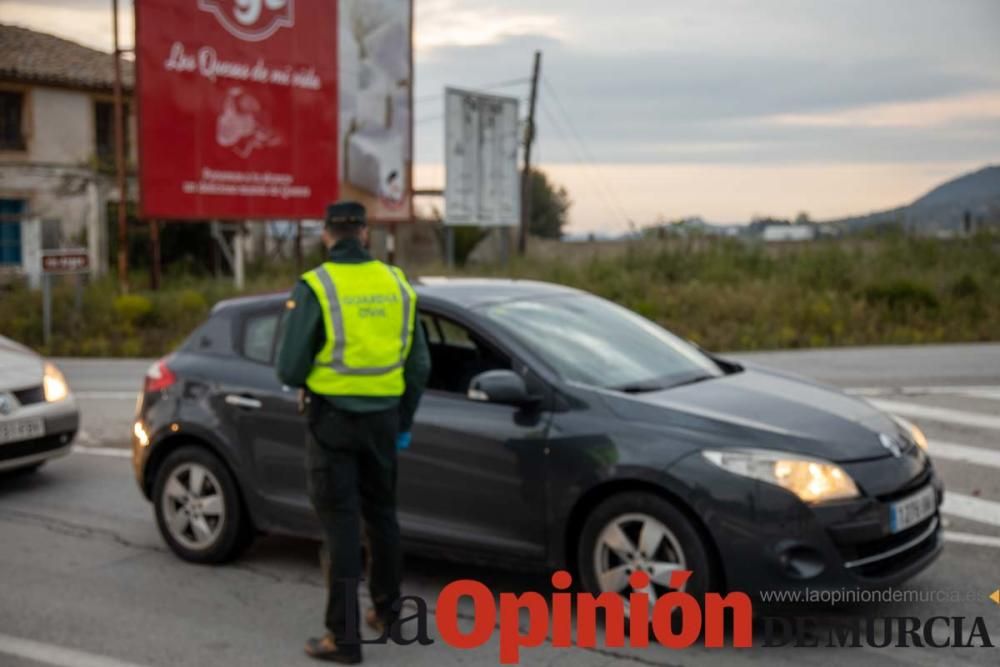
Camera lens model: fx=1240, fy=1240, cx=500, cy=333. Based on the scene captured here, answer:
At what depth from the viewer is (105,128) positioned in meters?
40.3

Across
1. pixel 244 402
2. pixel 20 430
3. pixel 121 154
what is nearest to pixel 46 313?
pixel 121 154

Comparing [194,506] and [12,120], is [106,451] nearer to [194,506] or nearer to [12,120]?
[194,506]

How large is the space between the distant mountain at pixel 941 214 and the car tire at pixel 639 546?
44.7 ft

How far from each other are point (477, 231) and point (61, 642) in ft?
97.3

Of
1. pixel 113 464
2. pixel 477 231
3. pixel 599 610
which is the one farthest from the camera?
pixel 477 231

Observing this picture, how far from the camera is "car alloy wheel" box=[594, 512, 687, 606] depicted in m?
5.21

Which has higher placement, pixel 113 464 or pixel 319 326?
pixel 319 326

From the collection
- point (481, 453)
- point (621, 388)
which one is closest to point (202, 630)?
point (481, 453)

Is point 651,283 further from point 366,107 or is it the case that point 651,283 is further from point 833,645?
point 833,645

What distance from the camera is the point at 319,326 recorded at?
17.0ft

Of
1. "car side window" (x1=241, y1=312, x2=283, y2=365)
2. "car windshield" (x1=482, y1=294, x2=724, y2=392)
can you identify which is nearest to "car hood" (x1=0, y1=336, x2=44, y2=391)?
"car side window" (x1=241, y1=312, x2=283, y2=365)

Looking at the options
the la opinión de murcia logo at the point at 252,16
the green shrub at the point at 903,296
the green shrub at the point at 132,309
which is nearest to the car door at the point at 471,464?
the green shrub at the point at 903,296

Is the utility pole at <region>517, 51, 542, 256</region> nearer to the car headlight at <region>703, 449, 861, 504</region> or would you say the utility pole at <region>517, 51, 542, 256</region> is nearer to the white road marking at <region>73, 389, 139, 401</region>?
the white road marking at <region>73, 389, 139, 401</region>

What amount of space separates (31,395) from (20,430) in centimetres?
34
